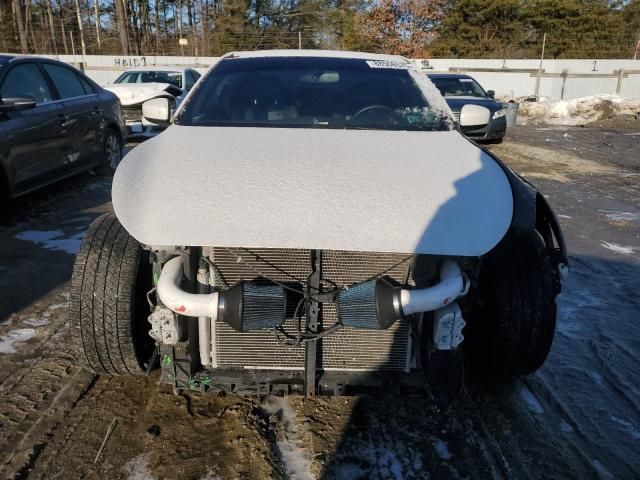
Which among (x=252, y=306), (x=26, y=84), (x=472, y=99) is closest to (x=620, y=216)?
(x=252, y=306)

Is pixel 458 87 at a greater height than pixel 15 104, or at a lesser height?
lesser

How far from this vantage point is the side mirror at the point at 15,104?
478 cm

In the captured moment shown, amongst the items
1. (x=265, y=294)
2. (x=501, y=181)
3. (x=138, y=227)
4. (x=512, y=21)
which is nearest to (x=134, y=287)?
(x=138, y=227)

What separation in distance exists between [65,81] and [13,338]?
412cm

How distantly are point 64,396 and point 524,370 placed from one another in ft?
7.54

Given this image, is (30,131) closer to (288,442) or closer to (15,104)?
(15,104)

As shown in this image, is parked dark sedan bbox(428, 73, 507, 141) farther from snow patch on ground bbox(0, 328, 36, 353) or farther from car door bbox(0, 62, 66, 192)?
snow patch on ground bbox(0, 328, 36, 353)

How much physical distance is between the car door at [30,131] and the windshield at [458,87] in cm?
882

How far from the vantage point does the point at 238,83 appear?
11.0ft

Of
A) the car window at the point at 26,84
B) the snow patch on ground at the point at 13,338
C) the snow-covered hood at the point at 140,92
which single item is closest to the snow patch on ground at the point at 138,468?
the snow patch on ground at the point at 13,338

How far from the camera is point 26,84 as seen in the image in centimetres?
551

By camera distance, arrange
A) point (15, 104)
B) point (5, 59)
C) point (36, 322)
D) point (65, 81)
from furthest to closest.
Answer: point (65, 81) < point (5, 59) < point (15, 104) < point (36, 322)

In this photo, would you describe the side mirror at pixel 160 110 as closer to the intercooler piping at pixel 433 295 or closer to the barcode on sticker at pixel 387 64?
the barcode on sticker at pixel 387 64

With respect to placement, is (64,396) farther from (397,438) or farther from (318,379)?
(397,438)
